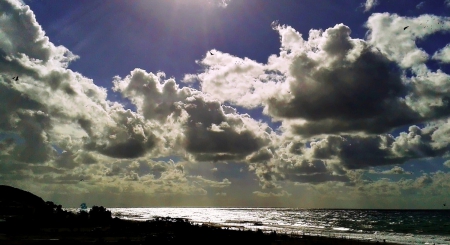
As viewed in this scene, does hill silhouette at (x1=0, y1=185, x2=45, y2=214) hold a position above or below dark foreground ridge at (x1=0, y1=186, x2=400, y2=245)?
above

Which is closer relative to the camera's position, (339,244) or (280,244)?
(280,244)

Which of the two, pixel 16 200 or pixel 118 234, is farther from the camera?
pixel 16 200

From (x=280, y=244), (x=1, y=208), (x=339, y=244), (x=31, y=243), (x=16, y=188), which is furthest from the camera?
(x=16, y=188)

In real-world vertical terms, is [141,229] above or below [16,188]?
below

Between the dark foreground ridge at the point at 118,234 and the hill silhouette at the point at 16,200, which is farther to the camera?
the hill silhouette at the point at 16,200

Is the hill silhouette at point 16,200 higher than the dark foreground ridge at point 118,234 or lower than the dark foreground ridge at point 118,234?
higher

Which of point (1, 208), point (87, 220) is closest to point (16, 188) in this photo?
point (1, 208)

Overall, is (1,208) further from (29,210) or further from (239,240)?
(239,240)

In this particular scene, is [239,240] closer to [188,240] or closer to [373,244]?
[188,240]

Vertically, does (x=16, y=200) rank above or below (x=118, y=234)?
above

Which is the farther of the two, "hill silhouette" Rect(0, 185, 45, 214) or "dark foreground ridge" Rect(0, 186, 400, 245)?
"hill silhouette" Rect(0, 185, 45, 214)

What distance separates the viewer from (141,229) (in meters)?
68.1

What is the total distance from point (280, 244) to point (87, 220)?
160 feet

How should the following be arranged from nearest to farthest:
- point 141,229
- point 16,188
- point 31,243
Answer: point 31,243 < point 141,229 < point 16,188
